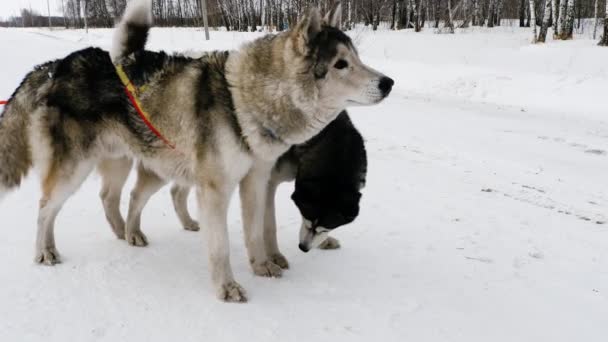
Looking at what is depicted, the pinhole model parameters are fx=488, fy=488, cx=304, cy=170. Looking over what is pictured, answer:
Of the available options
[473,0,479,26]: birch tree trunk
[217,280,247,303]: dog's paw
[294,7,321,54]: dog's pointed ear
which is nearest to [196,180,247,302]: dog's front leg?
[217,280,247,303]: dog's paw

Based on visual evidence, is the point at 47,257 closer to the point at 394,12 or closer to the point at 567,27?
the point at 567,27

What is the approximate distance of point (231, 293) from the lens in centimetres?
293

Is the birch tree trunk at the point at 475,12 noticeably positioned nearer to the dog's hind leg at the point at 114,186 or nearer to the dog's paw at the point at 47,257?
the dog's hind leg at the point at 114,186

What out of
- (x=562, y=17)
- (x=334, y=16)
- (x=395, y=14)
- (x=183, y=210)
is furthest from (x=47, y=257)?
(x=395, y=14)

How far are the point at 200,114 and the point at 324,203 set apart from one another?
0.97 metres

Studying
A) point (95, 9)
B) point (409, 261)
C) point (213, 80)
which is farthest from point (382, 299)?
point (95, 9)

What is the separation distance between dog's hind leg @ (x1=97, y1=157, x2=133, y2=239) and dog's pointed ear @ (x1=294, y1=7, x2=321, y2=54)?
6.05 feet

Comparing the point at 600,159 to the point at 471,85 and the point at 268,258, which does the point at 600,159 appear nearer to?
the point at 268,258

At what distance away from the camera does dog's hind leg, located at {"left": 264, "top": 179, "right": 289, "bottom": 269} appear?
3508 mm

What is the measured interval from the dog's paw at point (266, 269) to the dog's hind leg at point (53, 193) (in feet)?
4.28

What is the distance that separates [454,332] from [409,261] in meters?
0.95

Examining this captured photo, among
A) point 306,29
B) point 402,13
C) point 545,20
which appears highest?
point 402,13

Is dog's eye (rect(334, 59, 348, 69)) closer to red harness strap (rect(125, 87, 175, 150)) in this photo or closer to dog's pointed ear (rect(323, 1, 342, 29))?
dog's pointed ear (rect(323, 1, 342, 29))

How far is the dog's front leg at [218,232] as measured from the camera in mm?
2910
